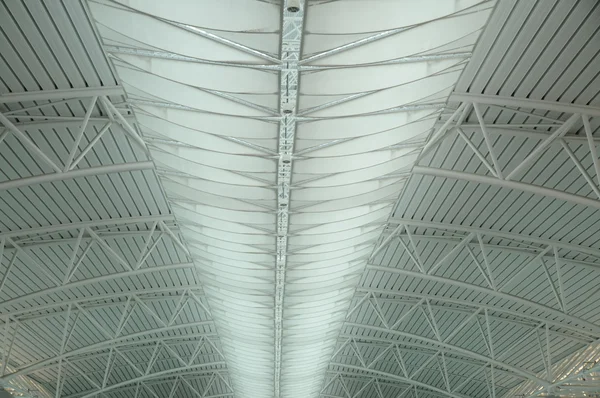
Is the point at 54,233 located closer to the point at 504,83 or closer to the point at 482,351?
the point at 504,83

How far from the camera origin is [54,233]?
30766mm

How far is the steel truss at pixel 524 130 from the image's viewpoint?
19.5 m

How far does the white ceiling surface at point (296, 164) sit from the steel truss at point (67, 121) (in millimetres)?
87

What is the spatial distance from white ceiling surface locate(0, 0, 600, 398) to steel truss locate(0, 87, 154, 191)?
3.4 inches

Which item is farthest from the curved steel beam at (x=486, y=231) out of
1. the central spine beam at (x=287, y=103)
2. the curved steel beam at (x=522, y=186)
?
the central spine beam at (x=287, y=103)

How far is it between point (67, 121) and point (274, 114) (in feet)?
31.4

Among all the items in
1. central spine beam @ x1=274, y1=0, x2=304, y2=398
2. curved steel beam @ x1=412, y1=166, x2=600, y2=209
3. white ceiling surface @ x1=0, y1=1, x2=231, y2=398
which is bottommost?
central spine beam @ x1=274, y1=0, x2=304, y2=398

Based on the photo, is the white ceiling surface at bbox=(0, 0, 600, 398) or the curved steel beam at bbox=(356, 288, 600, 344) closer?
the white ceiling surface at bbox=(0, 0, 600, 398)

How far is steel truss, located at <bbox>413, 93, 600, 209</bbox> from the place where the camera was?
19531mm

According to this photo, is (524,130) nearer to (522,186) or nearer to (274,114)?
(522,186)

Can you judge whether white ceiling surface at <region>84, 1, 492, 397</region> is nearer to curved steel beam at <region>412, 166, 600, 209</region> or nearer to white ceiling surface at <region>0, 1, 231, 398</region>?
curved steel beam at <region>412, 166, 600, 209</region>

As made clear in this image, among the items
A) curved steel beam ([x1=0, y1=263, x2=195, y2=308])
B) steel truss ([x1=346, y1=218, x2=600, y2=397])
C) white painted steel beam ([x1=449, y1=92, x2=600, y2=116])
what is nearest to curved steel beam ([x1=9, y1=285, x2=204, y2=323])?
curved steel beam ([x1=0, y1=263, x2=195, y2=308])

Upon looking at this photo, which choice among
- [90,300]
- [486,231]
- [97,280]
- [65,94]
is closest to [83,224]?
[97,280]

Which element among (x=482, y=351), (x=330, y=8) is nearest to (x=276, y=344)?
(x=482, y=351)
